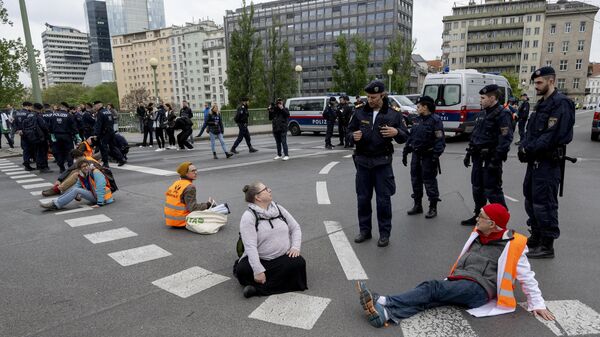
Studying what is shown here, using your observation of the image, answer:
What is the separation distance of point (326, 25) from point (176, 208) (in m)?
108

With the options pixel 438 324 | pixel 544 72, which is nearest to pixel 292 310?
pixel 438 324

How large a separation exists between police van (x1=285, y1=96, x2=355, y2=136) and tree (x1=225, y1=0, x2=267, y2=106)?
11.4 meters

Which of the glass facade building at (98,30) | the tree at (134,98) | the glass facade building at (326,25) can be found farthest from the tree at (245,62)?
the glass facade building at (98,30)

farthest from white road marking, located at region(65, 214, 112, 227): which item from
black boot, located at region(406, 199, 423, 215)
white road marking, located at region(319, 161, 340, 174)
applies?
white road marking, located at region(319, 161, 340, 174)

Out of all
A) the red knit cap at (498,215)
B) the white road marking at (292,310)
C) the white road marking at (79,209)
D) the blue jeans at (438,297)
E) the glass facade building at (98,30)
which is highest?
the glass facade building at (98,30)

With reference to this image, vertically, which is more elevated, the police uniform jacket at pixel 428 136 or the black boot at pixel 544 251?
the police uniform jacket at pixel 428 136

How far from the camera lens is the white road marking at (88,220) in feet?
19.8

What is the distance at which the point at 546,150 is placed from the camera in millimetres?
4238

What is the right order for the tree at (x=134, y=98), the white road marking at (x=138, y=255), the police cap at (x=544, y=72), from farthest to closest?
the tree at (x=134, y=98), the white road marking at (x=138, y=255), the police cap at (x=544, y=72)

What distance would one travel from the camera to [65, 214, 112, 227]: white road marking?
6.04 metres

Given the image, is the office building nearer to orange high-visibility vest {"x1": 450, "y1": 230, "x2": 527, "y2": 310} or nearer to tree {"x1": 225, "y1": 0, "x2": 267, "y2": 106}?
tree {"x1": 225, "y1": 0, "x2": 267, "y2": 106}

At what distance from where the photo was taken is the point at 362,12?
100 m

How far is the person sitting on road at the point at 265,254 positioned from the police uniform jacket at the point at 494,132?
3.05 m

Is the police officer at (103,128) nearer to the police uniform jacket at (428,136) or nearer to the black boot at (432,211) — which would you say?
the police uniform jacket at (428,136)
